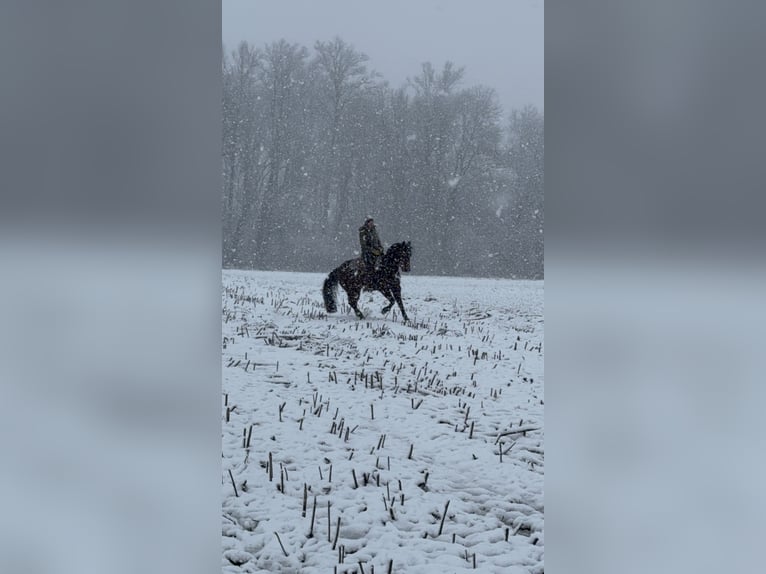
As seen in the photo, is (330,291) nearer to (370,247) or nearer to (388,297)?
(388,297)

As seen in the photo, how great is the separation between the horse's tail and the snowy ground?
0.10 metres

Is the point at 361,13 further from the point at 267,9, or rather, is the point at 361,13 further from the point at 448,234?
the point at 448,234

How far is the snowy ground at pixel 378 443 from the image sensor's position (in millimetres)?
2631

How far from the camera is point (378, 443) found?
3.74m

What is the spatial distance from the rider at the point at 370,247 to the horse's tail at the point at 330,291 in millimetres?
374
